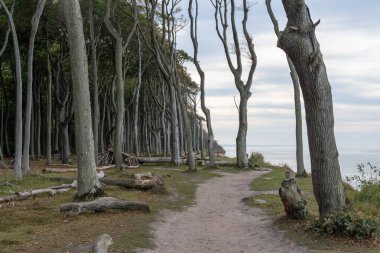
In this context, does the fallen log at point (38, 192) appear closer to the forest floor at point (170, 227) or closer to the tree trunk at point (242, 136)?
the forest floor at point (170, 227)

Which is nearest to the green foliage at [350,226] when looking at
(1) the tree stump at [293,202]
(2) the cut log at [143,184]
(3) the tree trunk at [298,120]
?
(1) the tree stump at [293,202]

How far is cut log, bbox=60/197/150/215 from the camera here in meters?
10.8

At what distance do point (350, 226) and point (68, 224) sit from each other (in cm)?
575

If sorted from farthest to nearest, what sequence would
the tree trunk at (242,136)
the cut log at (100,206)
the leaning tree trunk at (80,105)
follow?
the tree trunk at (242,136) → the leaning tree trunk at (80,105) → the cut log at (100,206)

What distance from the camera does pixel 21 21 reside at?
2636cm

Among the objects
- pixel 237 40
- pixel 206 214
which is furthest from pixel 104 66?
pixel 206 214

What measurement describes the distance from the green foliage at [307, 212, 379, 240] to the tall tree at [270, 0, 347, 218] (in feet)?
1.62

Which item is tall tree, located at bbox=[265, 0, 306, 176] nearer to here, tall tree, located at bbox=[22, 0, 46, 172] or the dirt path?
the dirt path

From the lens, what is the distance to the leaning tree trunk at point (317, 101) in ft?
29.9

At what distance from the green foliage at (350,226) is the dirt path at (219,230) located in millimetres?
783

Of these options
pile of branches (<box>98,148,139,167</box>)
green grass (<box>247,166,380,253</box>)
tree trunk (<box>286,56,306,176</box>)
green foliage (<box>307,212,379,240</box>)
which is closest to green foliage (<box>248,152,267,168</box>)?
tree trunk (<box>286,56,306,176</box>)

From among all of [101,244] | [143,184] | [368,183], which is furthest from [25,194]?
[368,183]

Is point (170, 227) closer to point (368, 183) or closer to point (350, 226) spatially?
point (350, 226)

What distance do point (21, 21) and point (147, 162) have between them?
11.7 m
